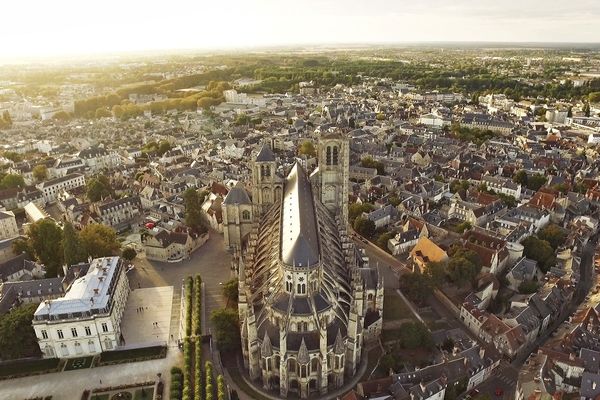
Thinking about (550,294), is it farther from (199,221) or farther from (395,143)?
(395,143)

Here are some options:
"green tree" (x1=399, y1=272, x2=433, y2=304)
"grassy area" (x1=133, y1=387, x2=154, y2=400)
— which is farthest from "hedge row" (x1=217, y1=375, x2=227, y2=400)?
"green tree" (x1=399, y1=272, x2=433, y2=304)

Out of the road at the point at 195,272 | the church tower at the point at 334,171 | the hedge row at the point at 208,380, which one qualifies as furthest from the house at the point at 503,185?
the hedge row at the point at 208,380

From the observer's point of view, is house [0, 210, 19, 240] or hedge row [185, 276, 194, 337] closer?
hedge row [185, 276, 194, 337]

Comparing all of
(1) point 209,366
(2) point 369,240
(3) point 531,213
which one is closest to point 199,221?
(2) point 369,240

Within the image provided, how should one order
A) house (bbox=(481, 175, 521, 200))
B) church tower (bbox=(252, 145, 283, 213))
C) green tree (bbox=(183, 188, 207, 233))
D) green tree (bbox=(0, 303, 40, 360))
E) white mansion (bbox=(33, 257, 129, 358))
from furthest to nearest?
house (bbox=(481, 175, 521, 200)) < green tree (bbox=(183, 188, 207, 233)) < church tower (bbox=(252, 145, 283, 213)) < white mansion (bbox=(33, 257, 129, 358)) < green tree (bbox=(0, 303, 40, 360))

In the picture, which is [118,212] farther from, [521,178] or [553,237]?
[521,178]

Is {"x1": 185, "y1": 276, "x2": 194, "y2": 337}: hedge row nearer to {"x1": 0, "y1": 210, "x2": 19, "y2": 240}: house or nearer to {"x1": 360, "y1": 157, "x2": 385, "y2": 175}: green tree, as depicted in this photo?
{"x1": 0, "y1": 210, "x2": 19, "y2": 240}: house
